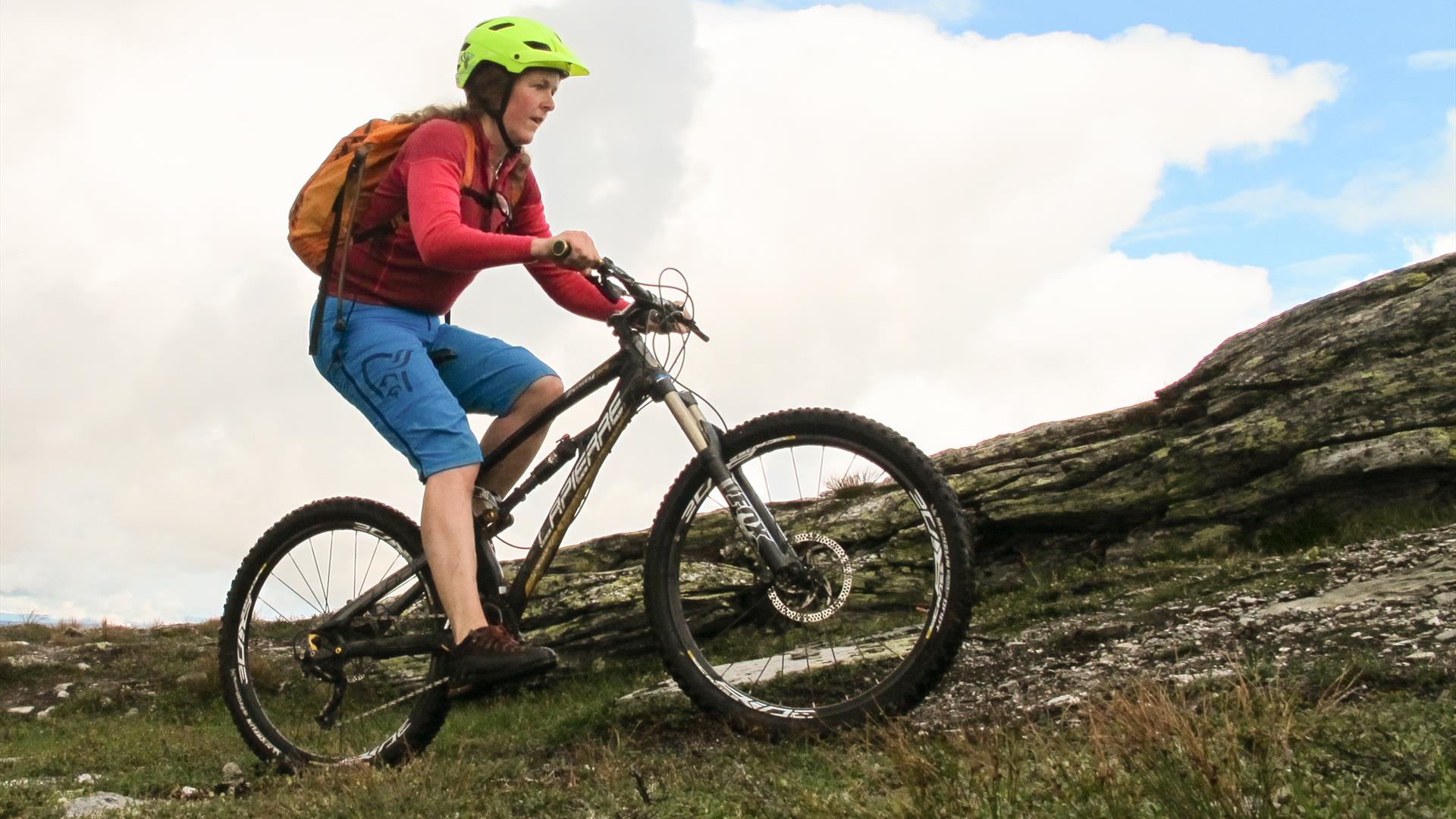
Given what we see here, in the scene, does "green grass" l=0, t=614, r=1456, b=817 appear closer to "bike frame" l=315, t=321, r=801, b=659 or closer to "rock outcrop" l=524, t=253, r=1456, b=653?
"bike frame" l=315, t=321, r=801, b=659

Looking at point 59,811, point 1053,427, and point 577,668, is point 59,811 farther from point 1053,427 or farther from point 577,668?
point 1053,427

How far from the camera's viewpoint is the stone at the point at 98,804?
17.1 feet

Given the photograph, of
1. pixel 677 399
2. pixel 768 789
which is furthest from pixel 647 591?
pixel 768 789

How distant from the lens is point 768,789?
3.91m

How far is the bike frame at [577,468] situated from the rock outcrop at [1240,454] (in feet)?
14.7

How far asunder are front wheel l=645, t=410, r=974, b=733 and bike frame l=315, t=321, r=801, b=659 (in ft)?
Answer: 0.46

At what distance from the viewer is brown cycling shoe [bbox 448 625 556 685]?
5.10 metres

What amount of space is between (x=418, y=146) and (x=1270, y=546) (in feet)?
24.7

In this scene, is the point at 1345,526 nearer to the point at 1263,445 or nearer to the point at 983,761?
the point at 1263,445

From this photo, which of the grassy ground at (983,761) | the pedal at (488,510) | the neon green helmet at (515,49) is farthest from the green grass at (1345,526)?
the neon green helmet at (515,49)

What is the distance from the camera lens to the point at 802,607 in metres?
4.88

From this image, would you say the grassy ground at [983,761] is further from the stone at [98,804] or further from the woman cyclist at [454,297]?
the woman cyclist at [454,297]

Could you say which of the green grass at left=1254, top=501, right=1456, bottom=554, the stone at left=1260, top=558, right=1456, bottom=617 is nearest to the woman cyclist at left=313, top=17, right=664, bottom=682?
the stone at left=1260, top=558, right=1456, bottom=617

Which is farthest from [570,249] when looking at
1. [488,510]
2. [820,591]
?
[820,591]
